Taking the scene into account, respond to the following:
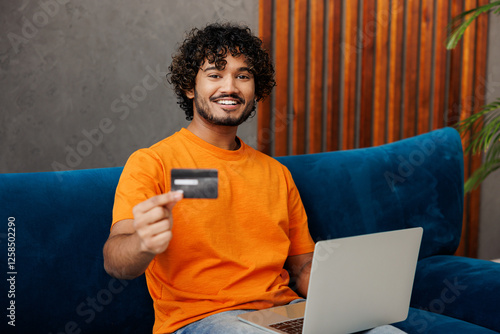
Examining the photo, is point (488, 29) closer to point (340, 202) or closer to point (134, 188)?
point (340, 202)

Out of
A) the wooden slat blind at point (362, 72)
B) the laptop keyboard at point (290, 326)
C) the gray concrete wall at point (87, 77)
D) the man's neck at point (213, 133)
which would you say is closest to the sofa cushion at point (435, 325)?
the laptop keyboard at point (290, 326)

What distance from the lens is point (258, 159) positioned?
1398 mm

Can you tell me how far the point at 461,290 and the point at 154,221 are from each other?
1.10 meters

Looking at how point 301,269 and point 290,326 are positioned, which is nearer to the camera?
point 290,326

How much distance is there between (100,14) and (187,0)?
37 centimetres

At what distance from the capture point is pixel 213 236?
119cm

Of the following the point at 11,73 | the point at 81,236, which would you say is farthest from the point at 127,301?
the point at 11,73

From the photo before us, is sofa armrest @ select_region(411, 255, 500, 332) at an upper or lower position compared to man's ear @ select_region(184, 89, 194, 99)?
lower

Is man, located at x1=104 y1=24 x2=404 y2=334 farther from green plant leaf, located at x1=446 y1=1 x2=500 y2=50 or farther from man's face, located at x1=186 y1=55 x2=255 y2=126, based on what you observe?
green plant leaf, located at x1=446 y1=1 x2=500 y2=50

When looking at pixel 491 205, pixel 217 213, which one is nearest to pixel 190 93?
pixel 217 213

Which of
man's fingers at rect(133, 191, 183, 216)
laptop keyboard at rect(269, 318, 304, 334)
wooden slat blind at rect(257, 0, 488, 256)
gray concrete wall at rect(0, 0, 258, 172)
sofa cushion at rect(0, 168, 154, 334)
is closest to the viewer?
man's fingers at rect(133, 191, 183, 216)

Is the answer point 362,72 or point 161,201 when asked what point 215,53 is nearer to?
point 161,201

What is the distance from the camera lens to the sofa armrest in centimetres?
145

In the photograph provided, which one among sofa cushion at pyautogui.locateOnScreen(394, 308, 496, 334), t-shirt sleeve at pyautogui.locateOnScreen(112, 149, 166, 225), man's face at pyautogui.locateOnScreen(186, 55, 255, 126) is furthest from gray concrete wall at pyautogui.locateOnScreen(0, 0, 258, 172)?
sofa cushion at pyautogui.locateOnScreen(394, 308, 496, 334)
